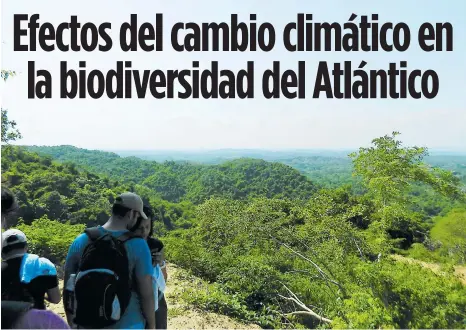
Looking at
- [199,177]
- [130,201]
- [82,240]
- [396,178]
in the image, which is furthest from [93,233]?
[199,177]

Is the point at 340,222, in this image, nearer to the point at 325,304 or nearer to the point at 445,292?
the point at 325,304

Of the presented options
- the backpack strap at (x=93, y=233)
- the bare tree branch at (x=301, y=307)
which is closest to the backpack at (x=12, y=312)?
the backpack strap at (x=93, y=233)

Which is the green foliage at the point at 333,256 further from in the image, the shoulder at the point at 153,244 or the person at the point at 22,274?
the person at the point at 22,274

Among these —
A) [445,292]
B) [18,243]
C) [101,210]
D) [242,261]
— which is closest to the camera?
[18,243]

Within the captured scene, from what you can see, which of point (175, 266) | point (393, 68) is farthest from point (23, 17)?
point (175, 266)

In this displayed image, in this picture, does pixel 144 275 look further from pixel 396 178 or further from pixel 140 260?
pixel 396 178

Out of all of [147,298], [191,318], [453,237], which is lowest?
[453,237]

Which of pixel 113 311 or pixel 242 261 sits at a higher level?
pixel 113 311
